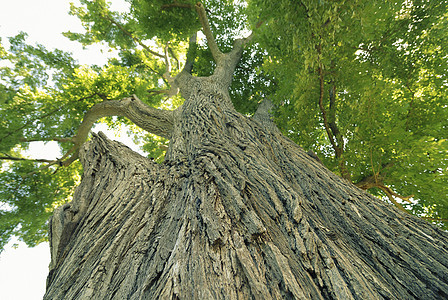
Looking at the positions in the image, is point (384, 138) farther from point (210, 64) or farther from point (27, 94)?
point (27, 94)

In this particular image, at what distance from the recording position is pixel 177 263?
117 cm

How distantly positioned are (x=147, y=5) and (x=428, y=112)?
27.9 ft

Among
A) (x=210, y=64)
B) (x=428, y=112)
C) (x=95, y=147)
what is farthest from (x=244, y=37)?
(x=95, y=147)

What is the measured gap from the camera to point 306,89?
3.75 meters

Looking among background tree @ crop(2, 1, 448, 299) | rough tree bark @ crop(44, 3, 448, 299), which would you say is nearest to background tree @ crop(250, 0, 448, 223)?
background tree @ crop(2, 1, 448, 299)

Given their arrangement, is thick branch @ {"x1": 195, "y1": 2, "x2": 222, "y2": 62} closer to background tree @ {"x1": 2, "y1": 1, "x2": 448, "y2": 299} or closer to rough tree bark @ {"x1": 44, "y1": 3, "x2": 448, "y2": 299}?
background tree @ {"x1": 2, "y1": 1, "x2": 448, "y2": 299}

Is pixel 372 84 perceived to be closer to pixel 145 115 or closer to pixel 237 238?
pixel 237 238

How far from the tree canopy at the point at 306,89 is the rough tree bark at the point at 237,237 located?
217cm

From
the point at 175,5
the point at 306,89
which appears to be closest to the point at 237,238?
the point at 306,89

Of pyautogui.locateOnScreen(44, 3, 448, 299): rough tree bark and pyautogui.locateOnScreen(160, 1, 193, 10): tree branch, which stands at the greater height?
pyautogui.locateOnScreen(160, 1, 193, 10): tree branch

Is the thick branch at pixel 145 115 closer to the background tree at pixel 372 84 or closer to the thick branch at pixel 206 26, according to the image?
the background tree at pixel 372 84

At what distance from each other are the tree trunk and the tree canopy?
2.18 meters

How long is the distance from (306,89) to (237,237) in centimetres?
337

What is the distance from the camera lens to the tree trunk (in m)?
1.14
